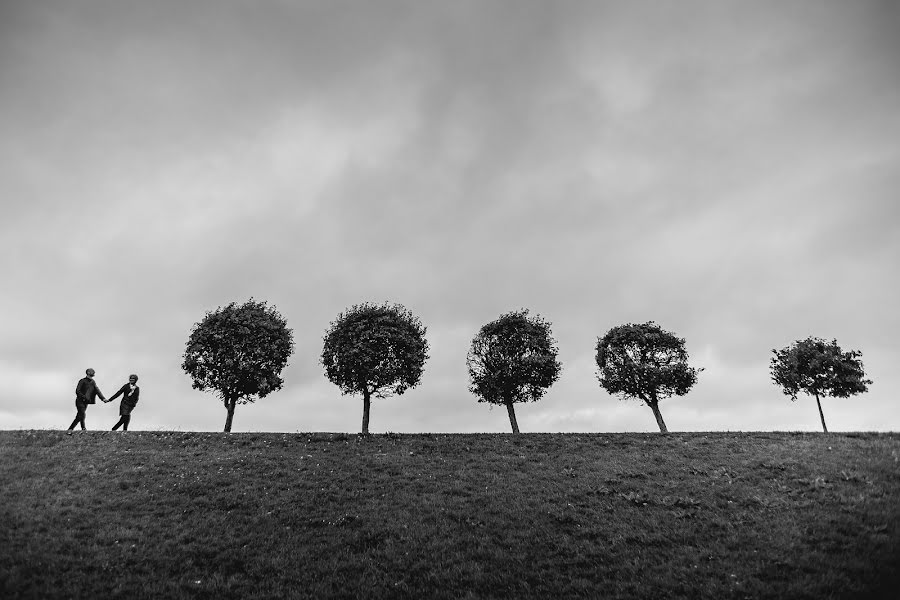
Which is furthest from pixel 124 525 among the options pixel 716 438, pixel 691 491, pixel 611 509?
pixel 716 438

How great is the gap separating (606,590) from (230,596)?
998cm

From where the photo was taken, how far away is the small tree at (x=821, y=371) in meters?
45.1

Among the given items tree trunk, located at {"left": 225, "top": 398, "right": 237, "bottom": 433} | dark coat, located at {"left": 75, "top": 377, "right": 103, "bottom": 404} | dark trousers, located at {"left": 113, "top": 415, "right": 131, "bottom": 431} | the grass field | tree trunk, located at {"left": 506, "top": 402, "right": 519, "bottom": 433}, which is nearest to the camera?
the grass field

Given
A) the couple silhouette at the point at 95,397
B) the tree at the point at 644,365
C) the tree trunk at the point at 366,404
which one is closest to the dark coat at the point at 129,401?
the couple silhouette at the point at 95,397

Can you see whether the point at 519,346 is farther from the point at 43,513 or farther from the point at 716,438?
the point at 43,513

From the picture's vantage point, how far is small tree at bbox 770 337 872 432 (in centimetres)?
4512

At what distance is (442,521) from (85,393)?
24685mm

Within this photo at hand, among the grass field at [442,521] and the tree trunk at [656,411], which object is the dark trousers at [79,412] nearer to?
the grass field at [442,521]

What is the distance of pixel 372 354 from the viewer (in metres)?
41.5

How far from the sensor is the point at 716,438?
102 feet

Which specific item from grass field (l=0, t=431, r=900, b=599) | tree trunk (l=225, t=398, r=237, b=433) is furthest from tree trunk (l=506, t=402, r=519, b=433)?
tree trunk (l=225, t=398, r=237, b=433)

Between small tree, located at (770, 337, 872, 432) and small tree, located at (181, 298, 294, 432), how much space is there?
52.1 metres

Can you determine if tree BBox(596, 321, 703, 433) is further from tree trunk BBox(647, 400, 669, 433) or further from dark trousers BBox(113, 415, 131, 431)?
dark trousers BBox(113, 415, 131, 431)

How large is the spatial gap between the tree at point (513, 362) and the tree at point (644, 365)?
23.0 feet
